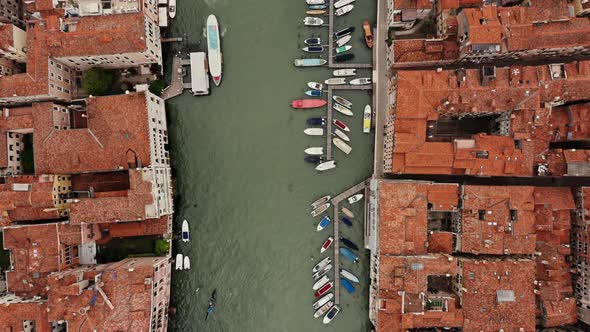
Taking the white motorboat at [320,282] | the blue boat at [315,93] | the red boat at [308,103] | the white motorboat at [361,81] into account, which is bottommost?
the white motorboat at [320,282]

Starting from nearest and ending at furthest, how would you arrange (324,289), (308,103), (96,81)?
(96,81), (324,289), (308,103)

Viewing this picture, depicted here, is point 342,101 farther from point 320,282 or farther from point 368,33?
point 320,282

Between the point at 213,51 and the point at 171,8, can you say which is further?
the point at 171,8

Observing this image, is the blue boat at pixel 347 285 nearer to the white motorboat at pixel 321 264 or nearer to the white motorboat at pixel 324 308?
the white motorboat at pixel 324 308

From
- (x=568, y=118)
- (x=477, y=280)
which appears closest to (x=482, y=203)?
(x=477, y=280)

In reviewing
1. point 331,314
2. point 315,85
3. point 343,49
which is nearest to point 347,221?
point 331,314

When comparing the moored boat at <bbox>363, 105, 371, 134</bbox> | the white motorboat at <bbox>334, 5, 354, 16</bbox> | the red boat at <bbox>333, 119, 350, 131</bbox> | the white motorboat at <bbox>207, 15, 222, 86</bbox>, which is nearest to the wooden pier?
the moored boat at <bbox>363, 105, 371, 134</bbox>

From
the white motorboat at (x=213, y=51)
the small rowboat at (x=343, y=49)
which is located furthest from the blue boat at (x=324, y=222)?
the white motorboat at (x=213, y=51)
